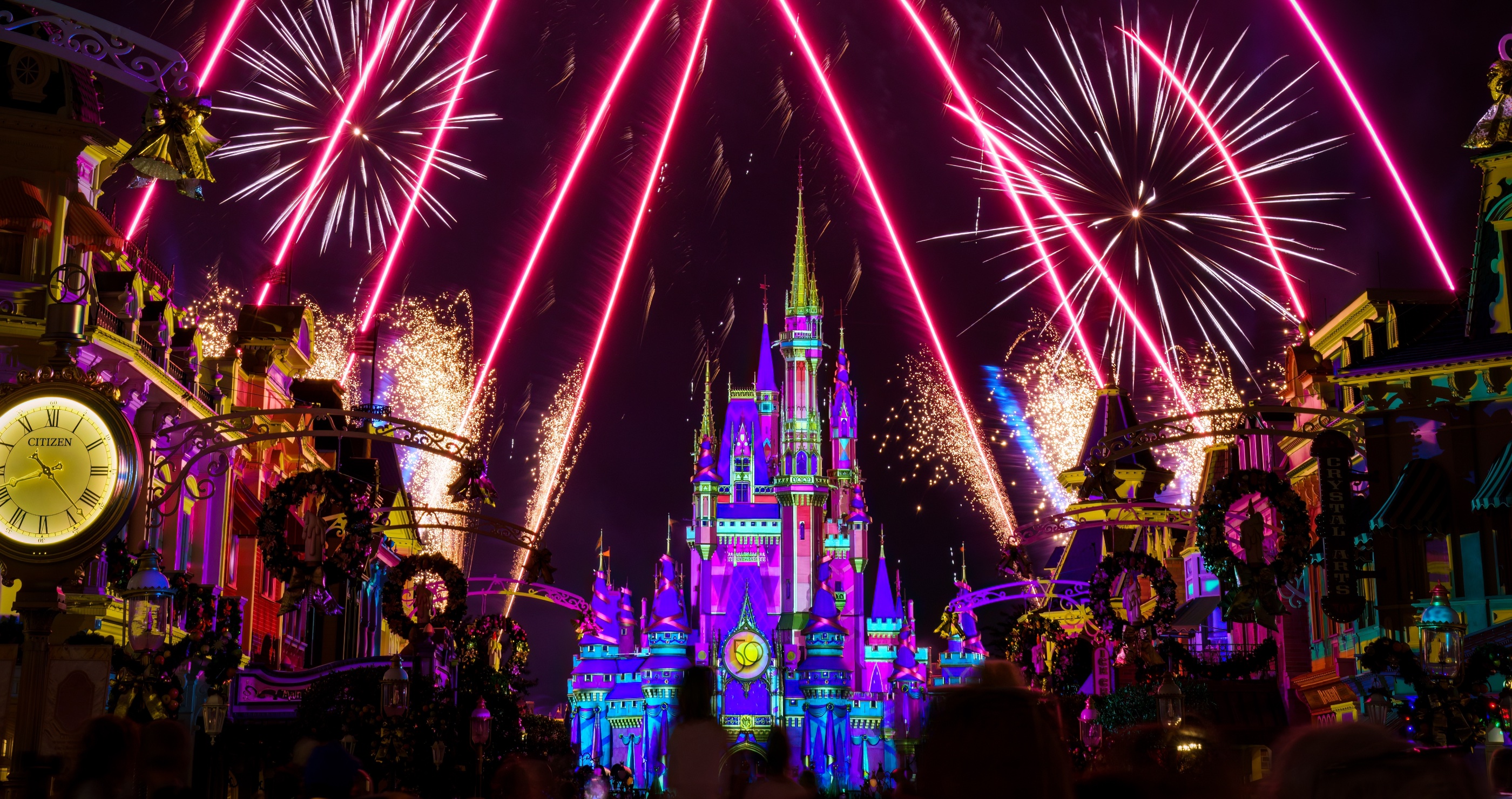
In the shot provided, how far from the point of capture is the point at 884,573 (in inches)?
4230

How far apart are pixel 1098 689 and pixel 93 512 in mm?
36087

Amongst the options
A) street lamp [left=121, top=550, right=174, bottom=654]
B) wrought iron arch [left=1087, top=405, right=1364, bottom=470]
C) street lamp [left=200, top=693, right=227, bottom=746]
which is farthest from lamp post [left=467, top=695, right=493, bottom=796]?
wrought iron arch [left=1087, top=405, right=1364, bottom=470]

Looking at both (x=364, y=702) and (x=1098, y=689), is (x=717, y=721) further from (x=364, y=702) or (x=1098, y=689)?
(x=1098, y=689)

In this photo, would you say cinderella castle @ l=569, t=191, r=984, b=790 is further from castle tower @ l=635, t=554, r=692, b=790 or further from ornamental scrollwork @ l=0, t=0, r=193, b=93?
ornamental scrollwork @ l=0, t=0, r=193, b=93

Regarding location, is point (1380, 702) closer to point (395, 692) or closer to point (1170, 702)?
point (1170, 702)

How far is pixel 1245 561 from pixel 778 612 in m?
83.2

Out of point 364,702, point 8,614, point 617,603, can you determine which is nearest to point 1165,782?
point 8,614

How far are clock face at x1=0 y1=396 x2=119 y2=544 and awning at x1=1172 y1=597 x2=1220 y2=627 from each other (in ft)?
114

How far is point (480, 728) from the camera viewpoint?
29328 mm

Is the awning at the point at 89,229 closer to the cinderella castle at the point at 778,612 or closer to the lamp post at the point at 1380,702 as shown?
the lamp post at the point at 1380,702

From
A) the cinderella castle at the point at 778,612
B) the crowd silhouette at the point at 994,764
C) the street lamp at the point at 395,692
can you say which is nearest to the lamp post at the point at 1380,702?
the crowd silhouette at the point at 994,764

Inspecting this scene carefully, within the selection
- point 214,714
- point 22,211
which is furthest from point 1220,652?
point 22,211

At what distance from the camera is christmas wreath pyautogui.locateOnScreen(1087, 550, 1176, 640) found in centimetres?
2869

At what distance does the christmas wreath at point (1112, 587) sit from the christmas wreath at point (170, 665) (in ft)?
54.7
